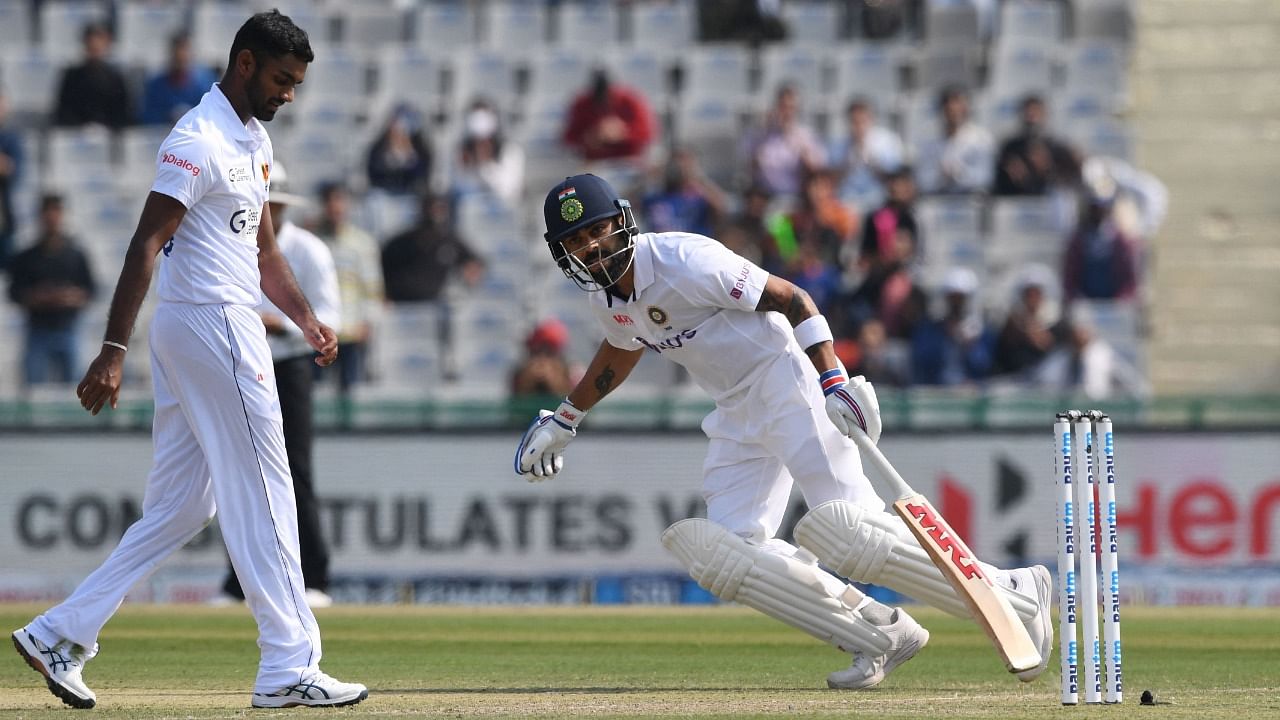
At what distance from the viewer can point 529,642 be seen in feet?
26.5

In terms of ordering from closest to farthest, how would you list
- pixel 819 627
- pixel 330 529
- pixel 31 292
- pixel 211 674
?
pixel 819 627
pixel 211 674
pixel 330 529
pixel 31 292

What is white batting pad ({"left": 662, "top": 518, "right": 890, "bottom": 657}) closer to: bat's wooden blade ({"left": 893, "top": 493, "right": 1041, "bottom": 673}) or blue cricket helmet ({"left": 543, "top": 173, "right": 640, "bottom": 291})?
bat's wooden blade ({"left": 893, "top": 493, "right": 1041, "bottom": 673})

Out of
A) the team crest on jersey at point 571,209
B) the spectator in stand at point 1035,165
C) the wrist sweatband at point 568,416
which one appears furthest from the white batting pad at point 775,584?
the spectator in stand at point 1035,165

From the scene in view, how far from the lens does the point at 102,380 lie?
507 cm

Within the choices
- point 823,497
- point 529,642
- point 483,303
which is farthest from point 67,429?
point 823,497

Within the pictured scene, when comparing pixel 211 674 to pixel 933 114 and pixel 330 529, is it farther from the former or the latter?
pixel 933 114

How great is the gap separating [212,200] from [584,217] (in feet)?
3.75

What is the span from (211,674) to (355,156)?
8942 millimetres

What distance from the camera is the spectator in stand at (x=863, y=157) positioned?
13898 millimetres

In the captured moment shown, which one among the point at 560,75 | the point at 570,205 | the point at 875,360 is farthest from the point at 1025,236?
the point at 570,205

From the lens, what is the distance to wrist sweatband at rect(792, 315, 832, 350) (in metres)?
5.89

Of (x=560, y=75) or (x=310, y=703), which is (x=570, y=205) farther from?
(x=560, y=75)

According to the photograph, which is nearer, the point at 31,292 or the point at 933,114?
the point at 31,292

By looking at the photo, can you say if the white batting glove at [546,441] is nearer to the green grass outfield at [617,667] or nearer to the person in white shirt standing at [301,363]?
the green grass outfield at [617,667]
